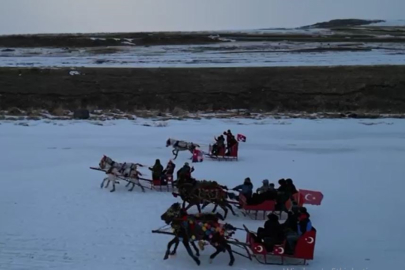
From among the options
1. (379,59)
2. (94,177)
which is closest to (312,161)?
(94,177)

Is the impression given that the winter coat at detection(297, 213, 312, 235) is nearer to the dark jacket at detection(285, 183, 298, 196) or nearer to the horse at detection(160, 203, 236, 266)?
the horse at detection(160, 203, 236, 266)

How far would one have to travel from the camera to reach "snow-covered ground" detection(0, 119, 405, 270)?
10.1 meters

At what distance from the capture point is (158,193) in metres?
14.4

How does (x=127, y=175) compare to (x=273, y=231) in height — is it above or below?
below

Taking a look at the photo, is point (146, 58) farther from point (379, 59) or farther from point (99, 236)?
point (99, 236)

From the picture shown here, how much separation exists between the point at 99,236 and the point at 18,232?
1767mm

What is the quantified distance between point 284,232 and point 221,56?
135 ft

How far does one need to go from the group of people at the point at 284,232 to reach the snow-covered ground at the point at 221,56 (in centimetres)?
3234

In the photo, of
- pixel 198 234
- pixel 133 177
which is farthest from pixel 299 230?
pixel 133 177

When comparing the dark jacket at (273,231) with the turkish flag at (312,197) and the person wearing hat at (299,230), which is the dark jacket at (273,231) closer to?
the person wearing hat at (299,230)

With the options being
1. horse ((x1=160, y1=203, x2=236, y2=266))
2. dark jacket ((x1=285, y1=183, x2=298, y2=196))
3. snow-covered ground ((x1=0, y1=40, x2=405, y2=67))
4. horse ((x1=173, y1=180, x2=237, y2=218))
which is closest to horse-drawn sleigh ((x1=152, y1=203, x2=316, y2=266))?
horse ((x1=160, y1=203, x2=236, y2=266))

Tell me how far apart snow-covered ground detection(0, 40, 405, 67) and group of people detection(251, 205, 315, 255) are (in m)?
32.3

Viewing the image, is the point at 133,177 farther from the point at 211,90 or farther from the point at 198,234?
the point at 211,90

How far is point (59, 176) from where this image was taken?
1612 cm
